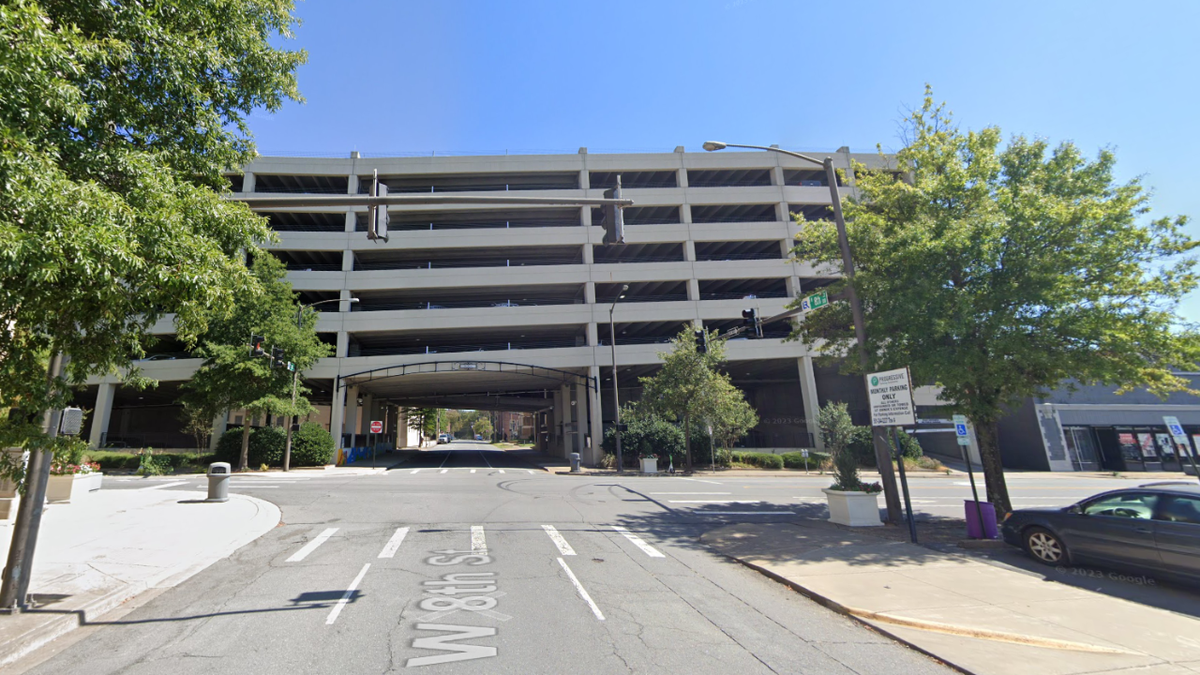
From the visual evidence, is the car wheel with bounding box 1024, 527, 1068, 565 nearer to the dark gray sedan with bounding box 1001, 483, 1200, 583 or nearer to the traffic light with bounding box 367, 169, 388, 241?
the dark gray sedan with bounding box 1001, 483, 1200, 583

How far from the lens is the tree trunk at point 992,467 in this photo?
40.3 feet

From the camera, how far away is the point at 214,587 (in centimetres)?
709

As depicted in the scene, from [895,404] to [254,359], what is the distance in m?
29.2

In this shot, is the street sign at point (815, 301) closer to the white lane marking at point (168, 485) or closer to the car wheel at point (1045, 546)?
the car wheel at point (1045, 546)

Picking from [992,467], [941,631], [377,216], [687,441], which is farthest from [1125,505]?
[687,441]

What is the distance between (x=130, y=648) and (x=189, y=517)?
29.3 feet

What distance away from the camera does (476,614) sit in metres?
5.96

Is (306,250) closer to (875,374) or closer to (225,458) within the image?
(225,458)

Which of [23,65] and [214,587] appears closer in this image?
[23,65]

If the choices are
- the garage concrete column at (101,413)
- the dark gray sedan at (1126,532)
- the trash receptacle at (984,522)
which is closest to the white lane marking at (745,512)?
the trash receptacle at (984,522)

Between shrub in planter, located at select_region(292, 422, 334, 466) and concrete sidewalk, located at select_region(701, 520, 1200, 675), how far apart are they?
2868 centimetres

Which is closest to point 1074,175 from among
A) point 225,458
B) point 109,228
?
point 109,228

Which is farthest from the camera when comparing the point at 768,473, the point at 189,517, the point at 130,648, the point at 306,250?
the point at 306,250

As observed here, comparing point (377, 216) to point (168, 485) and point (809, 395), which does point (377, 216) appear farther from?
point (809, 395)
